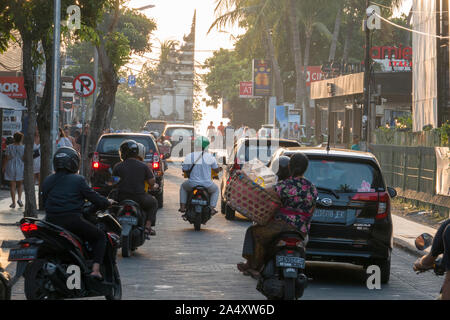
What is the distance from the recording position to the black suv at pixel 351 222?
1084 centimetres

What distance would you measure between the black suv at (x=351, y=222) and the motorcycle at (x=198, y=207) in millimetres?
→ 5418

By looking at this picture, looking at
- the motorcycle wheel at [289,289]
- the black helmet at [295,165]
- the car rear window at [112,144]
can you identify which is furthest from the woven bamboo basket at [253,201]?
the car rear window at [112,144]

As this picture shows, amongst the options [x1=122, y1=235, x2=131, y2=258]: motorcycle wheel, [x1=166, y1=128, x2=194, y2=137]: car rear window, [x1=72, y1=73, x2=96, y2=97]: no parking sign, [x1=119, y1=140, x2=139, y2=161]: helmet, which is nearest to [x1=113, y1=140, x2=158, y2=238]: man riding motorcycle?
[x1=119, y1=140, x2=139, y2=161]: helmet

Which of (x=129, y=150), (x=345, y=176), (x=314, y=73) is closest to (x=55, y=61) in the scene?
(x=129, y=150)

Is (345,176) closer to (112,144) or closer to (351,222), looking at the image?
(351,222)

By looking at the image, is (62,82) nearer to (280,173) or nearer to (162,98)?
(280,173)

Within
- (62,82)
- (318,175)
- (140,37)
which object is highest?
(140,37)

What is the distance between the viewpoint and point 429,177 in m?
22.2

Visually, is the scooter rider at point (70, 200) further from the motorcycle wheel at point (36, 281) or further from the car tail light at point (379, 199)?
the car tail light at point (379, 199)

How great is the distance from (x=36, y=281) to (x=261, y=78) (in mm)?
68730

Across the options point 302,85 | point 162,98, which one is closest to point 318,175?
point 302,85

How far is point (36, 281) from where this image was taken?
8.05 meters

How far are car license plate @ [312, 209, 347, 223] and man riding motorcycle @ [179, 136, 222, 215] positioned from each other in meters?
5.76

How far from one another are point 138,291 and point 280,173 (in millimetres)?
2336
